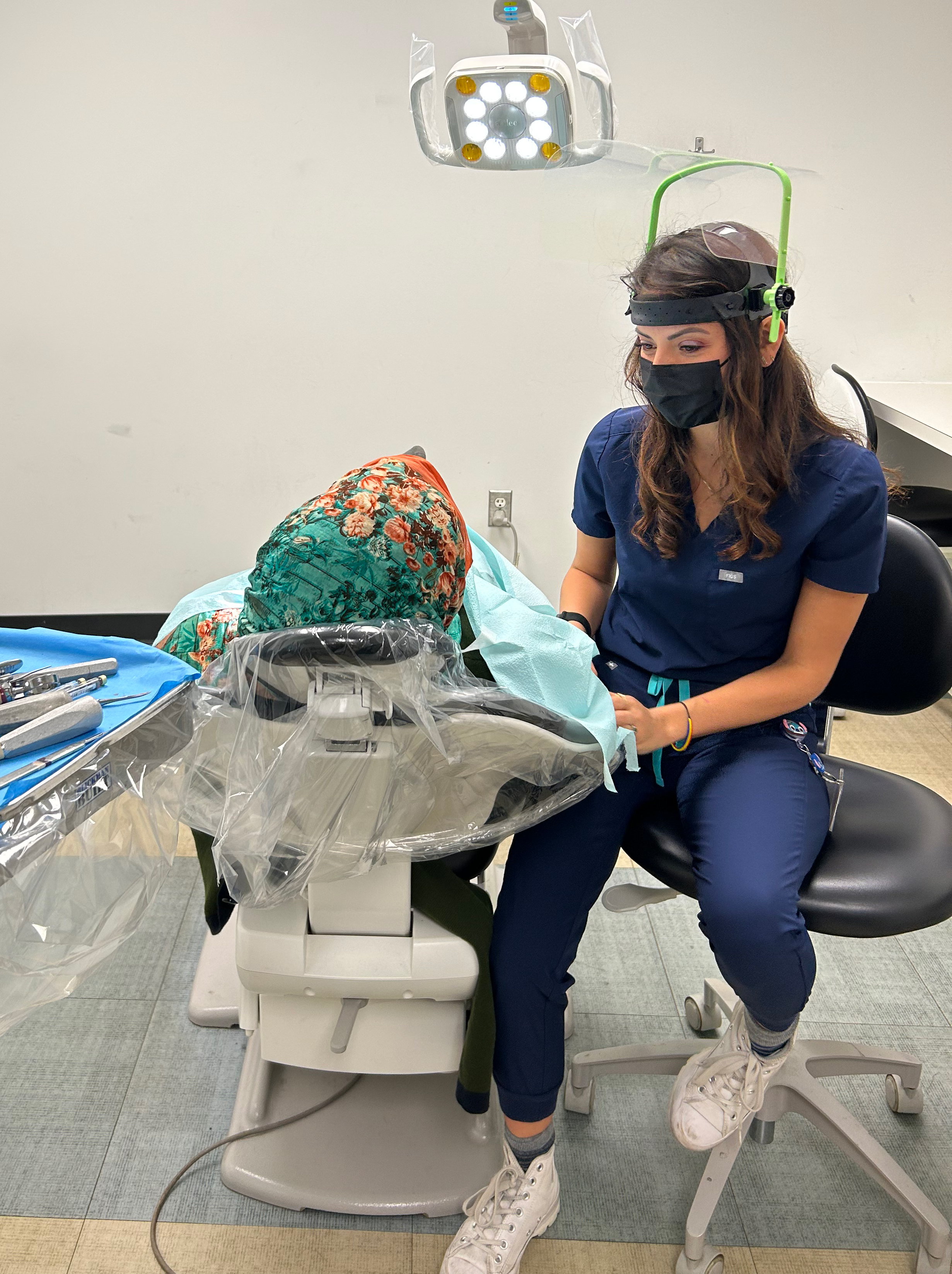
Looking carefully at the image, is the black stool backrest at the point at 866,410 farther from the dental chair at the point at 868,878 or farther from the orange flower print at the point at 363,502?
the orange flower print at the point at 363,502

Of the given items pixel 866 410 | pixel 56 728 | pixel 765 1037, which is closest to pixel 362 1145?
pixel 765 1037

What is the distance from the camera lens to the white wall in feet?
7.98

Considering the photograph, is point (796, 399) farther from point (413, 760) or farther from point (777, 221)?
point (413, 760)

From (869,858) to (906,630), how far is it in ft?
1.03

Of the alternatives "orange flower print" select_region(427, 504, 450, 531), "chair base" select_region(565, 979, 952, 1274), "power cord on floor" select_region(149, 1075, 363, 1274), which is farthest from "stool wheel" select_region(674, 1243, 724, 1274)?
"orange flower print" select_region(427, 504, 450, 531)

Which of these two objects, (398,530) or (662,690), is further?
(662,690)

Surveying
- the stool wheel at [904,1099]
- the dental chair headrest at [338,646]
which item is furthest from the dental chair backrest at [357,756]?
the stool wheel at [904,1099]

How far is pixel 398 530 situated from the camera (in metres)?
0.89

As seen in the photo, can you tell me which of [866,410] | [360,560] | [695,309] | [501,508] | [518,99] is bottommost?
[501,508]

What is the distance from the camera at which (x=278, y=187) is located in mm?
2531

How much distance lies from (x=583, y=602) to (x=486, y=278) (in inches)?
57.3

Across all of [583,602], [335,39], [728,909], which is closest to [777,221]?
[583,602]

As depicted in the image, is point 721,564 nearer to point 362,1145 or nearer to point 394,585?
point 394,585

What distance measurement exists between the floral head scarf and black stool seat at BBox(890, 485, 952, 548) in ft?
5.09
